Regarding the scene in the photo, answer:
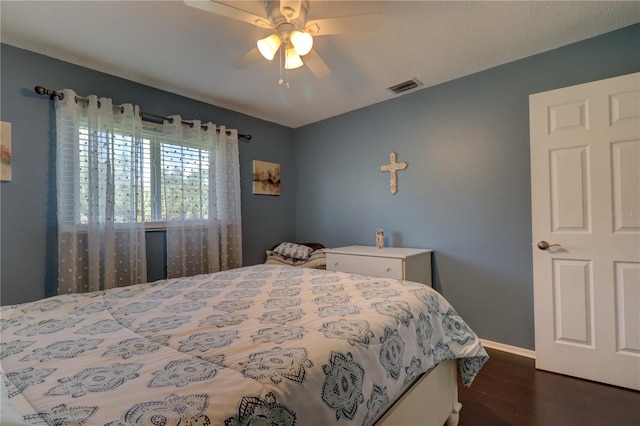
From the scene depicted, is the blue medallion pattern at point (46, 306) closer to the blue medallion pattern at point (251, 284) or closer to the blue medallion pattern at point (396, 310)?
the blue medallion pattern at point (251, 284)

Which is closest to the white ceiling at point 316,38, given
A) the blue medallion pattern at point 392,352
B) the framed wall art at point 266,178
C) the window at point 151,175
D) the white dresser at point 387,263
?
the window at point 151,175

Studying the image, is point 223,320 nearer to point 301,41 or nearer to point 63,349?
point 63,349

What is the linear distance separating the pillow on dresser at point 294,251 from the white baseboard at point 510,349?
195cm

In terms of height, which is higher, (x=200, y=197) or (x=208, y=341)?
(x=200, y=197)

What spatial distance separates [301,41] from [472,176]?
1.93m

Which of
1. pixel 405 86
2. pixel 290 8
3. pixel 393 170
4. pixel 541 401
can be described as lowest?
pixel 541 401

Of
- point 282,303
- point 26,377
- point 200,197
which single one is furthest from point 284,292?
point 200,197

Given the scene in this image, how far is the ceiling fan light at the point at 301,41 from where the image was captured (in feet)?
4.96

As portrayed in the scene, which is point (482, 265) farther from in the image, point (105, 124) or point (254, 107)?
point (105, 124)

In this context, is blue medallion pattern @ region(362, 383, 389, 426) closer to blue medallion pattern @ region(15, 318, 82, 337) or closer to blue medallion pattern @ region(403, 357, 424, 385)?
blue medallion pattern @ region(403, 357, 424, 385)

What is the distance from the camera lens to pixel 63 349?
3.11 ft

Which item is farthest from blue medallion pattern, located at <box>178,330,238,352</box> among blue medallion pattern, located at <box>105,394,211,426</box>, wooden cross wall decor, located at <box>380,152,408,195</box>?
wooden cross wall decor, located at <box>380,152,408,195</box>

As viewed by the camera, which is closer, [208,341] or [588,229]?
[208,341]

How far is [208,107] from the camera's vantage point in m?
3.12
